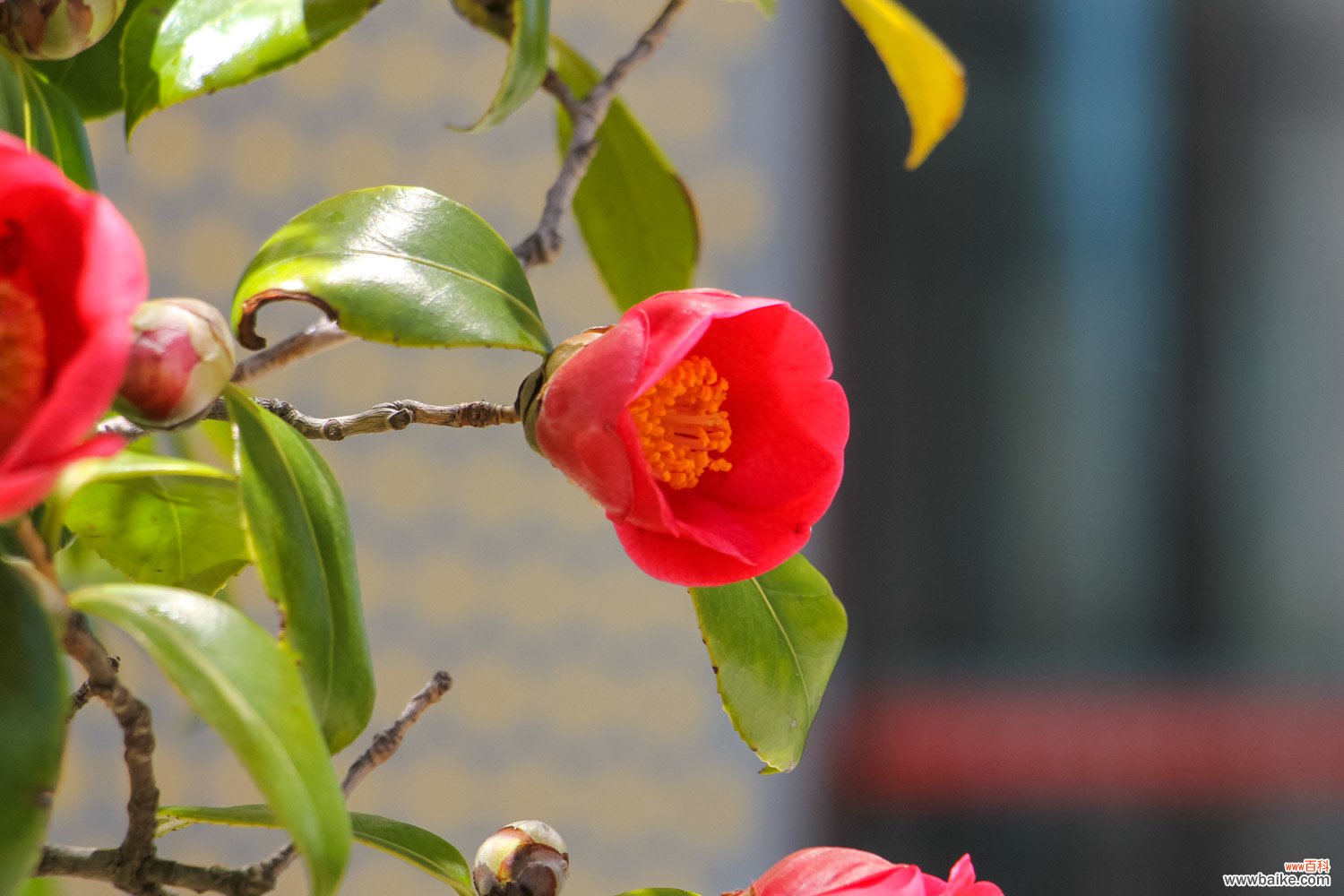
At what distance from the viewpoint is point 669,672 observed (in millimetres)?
2174

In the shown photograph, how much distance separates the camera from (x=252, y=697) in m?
0.28

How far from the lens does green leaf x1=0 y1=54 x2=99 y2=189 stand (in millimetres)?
428

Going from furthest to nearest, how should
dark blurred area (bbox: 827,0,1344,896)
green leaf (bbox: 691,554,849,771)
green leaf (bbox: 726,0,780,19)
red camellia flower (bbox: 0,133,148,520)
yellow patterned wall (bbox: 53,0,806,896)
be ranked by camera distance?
dark blurred area (bbox: 827,0,1344,896)
yellow patterned wall (bbox: 53,0,806,896)
green leaf (bbox: 726,0,780,19)
green leaf (bbox: 691,554,849,771)
red camellia flower (bbox: 0,133,148,520)

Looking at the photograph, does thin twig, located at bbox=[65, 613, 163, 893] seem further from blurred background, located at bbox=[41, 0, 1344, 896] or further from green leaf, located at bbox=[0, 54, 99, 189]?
blurred background, located at bbox=[41, 0, 1344, 896]

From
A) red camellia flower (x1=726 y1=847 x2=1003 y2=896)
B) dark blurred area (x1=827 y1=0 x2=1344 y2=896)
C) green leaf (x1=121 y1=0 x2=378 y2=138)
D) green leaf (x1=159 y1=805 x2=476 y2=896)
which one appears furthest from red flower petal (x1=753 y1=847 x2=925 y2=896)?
dark blurred area (x1=827 y1=0 x2=1344 y2=896)

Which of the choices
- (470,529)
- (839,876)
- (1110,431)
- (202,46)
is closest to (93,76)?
(202,46)

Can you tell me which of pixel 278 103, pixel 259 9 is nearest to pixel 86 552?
pixel 259 9

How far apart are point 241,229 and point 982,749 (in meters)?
1.50

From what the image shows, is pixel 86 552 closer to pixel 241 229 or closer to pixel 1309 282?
pixel 241 229

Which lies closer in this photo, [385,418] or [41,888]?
[385,418]

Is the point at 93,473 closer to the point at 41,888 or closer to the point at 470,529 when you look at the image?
the point at 41,888

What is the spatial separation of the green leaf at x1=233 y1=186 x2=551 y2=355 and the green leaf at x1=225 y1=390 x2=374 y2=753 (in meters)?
0.04

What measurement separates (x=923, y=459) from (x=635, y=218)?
1765mm

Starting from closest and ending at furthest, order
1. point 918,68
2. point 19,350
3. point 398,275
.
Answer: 1. point 19,350
2. point 398,275
3. point 918,68
